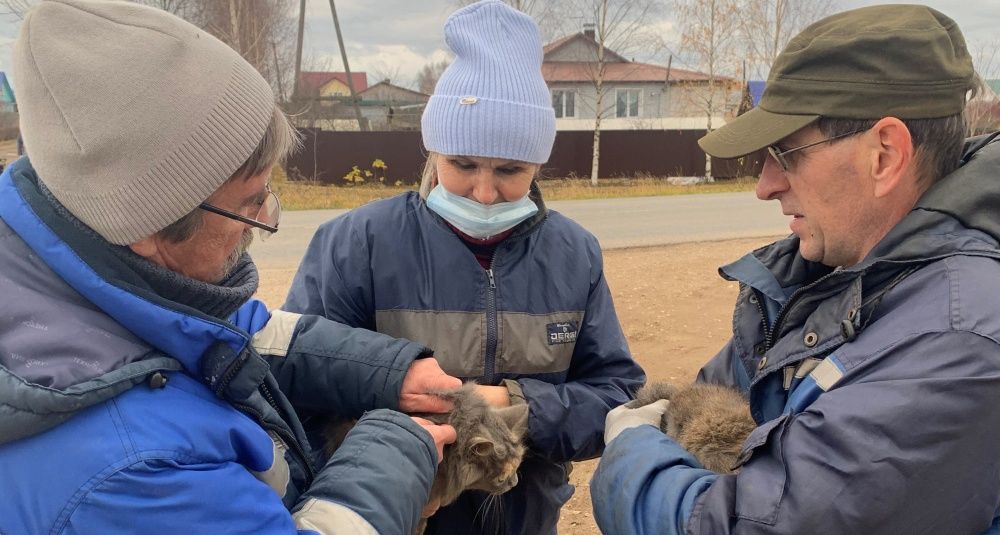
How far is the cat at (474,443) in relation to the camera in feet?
8.08

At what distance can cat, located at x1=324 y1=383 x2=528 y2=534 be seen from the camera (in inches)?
97.0

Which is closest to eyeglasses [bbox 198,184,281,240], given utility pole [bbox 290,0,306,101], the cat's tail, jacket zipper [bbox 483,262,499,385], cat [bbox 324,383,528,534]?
cat [bbox 324,383,528,534]

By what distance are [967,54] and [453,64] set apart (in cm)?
186

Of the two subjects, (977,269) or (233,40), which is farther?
(233,40)

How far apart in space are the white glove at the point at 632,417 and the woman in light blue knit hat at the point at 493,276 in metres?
0.14

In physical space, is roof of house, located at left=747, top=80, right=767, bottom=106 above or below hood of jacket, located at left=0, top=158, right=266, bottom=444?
below

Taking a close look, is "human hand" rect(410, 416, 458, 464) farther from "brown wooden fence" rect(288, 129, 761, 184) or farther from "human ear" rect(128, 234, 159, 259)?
"brown wooden fence" rect(288, 129, 761, 184)

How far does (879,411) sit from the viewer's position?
5.05ft

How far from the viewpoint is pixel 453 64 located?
9.53 ft

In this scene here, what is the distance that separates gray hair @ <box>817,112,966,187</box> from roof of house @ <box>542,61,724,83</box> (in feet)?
137

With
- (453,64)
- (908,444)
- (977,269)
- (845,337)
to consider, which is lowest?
(908,444)

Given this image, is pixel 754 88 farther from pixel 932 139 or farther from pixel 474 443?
pixel 474 443

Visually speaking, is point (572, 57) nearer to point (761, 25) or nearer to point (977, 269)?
point (761, 25)

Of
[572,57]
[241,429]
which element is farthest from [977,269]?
[572,57]
